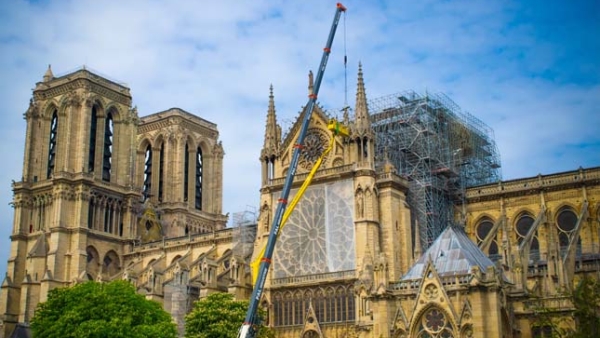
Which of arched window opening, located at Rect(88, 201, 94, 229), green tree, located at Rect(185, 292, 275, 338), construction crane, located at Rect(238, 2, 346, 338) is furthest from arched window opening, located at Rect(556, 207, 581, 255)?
arched window opening, located at Rect(88, 201, 94, 229)

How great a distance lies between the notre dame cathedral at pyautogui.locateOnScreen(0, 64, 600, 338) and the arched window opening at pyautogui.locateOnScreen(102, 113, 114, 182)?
0.69 feet

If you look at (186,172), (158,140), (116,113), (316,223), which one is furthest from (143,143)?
(316,223)

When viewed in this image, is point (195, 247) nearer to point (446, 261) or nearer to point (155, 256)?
point (155, 256)

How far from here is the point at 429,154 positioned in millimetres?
56062

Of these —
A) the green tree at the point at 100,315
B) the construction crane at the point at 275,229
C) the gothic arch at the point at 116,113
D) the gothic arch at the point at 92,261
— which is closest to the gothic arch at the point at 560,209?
the construction crane at the point at 275,229

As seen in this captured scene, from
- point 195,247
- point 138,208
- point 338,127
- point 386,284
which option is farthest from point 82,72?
point 386,284

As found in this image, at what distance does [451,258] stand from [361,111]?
20.0m

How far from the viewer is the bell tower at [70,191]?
71.2 metres

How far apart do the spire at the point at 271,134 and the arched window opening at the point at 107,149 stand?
976 inches

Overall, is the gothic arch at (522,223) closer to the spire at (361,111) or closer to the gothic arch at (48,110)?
the spire at (361,111)

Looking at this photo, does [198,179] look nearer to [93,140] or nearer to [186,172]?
[186,172]

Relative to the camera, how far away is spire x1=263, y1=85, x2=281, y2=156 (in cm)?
5856

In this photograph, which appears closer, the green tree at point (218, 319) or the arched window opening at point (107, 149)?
the green tree at point (218, 319)

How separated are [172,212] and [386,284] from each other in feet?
169
